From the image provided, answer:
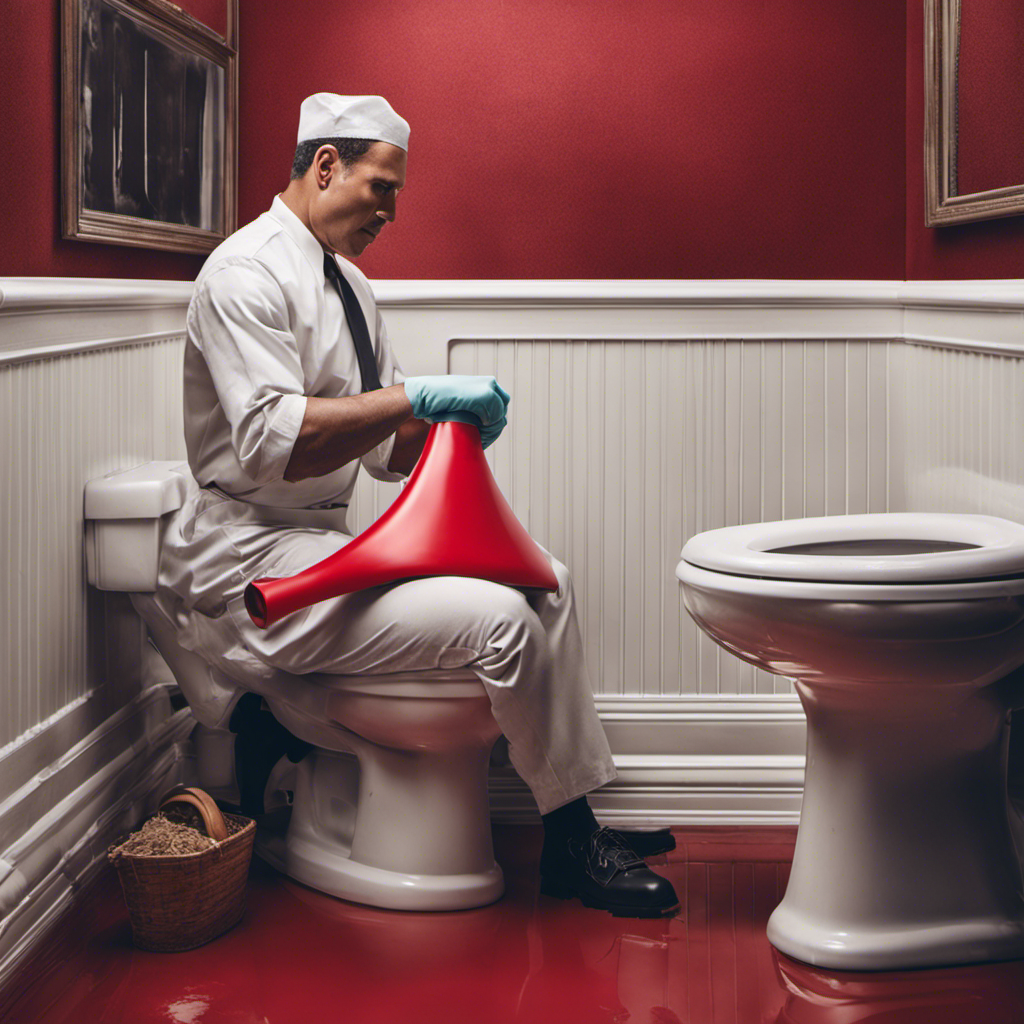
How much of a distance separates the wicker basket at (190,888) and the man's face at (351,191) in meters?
0.96

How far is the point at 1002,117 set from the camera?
2004 millimetres

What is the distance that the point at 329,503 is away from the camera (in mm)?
2057

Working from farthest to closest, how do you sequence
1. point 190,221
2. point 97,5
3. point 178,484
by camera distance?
1. point 190,221
2. point 178,484
3. point 97,5

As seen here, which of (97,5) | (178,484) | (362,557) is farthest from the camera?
(178,484)

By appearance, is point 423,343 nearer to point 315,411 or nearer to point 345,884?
point 315,411

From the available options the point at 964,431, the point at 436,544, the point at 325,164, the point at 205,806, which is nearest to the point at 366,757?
the point at 205,806

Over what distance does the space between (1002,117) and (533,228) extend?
885mm

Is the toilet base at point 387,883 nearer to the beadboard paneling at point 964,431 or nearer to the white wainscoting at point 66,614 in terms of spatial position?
the white wainscoting at point 66,614

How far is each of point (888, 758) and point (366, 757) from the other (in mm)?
814

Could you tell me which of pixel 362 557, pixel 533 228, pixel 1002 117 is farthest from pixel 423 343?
pixel 1002 117

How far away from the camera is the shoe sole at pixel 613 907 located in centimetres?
187

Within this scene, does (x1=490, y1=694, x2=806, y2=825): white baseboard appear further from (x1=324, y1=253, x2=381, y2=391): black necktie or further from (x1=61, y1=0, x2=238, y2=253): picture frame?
(x1=61, y1=0, x2=238, y2=253): picture frame

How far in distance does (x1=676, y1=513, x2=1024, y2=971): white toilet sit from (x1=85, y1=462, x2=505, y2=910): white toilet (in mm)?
450

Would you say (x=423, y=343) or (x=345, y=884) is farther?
(x=423, y=343)
